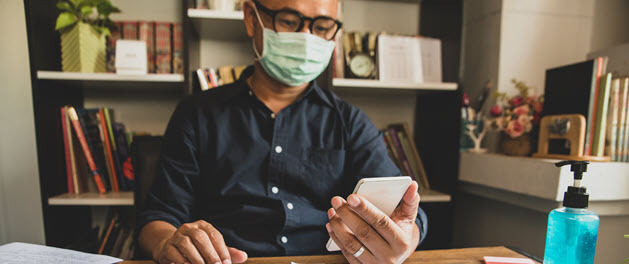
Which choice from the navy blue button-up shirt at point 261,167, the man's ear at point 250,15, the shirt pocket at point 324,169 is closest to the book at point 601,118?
the navy blue button-up shirt at point 261,167

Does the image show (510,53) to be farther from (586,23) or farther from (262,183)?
(262,183)

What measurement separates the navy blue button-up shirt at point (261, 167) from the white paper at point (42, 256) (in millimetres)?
194

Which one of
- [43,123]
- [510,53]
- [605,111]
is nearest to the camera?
[605,111]

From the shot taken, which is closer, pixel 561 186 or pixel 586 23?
pixel 561 186

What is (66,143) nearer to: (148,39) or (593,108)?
(148,39)

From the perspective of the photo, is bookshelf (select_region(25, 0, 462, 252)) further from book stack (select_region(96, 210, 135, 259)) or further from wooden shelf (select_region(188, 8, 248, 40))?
book stack (select_region(96, 210, 135, 259))

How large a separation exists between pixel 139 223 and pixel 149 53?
829mm

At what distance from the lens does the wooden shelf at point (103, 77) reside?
1.09 m

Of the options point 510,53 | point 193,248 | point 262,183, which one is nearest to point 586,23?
point 510,53

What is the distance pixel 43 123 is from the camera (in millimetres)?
1090

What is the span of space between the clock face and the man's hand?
0.87m

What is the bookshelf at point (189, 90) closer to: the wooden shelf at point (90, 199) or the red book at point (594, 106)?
the wooden shelf at point (90, 199)

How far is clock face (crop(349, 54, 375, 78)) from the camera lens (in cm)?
131

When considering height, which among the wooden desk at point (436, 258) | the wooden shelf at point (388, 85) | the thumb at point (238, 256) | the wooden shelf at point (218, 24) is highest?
the wooden shelf at point (218, 24)
